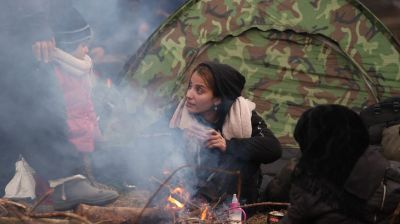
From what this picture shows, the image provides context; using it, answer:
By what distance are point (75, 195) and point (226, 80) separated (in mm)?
1248

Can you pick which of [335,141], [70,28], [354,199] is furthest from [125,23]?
[354,199]

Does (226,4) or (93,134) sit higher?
(226,4)

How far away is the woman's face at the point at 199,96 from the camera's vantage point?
3.78 meters

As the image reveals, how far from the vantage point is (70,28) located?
428cm

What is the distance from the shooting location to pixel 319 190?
9.16ft

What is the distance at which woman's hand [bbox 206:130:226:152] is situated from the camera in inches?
146

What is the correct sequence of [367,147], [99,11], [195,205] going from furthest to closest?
[99,11], [195,205], [367,147]

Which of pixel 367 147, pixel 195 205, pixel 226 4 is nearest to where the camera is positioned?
pixel 367 147

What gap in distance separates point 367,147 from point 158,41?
8.49 feet

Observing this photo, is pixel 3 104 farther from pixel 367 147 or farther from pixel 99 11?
pixel 99 11

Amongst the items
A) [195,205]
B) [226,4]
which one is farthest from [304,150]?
[226,4]

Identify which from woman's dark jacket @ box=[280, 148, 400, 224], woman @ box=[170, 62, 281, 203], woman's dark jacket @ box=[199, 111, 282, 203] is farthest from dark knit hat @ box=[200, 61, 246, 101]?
woman's dark jacket @ box=[280, 148, 400, 224]

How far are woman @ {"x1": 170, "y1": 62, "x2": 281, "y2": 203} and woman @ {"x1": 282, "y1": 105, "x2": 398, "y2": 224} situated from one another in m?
0.98

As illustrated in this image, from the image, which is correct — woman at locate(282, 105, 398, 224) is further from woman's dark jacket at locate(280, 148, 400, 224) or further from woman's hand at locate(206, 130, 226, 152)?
woman's hand at locate(206, 130, 226, 152)
